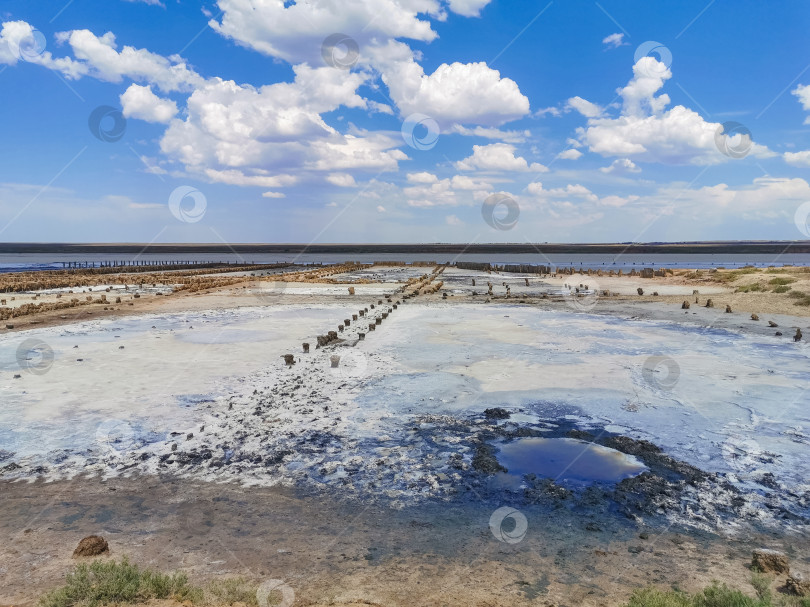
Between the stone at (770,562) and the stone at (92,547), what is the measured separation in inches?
299

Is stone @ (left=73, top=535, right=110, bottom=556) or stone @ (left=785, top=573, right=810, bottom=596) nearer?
stone @ (left=785, top=573, right=810, bottom=596)

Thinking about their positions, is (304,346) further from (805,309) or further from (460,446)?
(805,309)

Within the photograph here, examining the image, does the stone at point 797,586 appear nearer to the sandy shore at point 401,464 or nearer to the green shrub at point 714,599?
the green shrub at point 714,599

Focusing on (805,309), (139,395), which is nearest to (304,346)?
(139,395)

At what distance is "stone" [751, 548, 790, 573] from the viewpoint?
19.7 ft

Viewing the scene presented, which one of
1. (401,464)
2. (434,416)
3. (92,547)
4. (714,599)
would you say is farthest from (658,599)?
(434,416)

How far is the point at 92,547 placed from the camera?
638cm

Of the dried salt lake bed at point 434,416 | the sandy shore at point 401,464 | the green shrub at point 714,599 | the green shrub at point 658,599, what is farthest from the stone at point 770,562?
the green shrub at point 658,599

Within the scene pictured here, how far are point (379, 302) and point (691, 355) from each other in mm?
19938

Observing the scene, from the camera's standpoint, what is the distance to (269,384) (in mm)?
14484

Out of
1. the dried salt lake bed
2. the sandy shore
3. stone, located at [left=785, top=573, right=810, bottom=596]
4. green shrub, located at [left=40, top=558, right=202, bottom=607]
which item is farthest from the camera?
the dried salt lake bed

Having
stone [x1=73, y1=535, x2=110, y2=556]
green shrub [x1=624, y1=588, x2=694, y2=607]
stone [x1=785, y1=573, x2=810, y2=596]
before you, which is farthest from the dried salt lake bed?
stone [x1=73, y1=535, x2=110, y2=556]

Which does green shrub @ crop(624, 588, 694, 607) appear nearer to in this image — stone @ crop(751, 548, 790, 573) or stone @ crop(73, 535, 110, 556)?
stone @ crop(751, 548, 790, 573)

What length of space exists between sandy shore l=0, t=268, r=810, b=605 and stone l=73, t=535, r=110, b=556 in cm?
16
